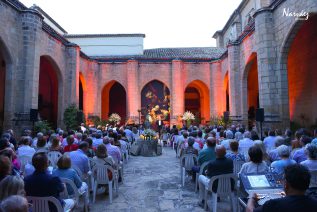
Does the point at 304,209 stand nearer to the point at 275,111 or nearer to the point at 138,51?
the point at 275,111

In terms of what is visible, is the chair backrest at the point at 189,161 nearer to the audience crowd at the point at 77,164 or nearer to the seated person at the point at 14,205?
the audience crowd at the point at 77,164

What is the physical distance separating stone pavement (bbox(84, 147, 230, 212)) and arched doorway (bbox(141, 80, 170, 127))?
12976mm

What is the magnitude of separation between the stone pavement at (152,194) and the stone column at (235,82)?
882 cm

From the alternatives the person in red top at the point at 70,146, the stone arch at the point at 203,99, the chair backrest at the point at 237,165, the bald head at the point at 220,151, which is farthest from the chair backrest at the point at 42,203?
the stone arch at the point at 203,99

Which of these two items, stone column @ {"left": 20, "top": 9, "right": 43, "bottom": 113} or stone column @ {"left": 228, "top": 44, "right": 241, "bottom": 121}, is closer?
stone column @ {"left": 20, "top": 9, "right": 43, "bottom": 113}

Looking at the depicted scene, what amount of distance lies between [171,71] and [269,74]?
446 inches

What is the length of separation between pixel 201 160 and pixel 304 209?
372 centimetres

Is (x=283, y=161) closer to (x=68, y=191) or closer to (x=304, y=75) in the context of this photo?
(x=68, y=191)

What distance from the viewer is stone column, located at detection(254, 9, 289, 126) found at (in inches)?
426

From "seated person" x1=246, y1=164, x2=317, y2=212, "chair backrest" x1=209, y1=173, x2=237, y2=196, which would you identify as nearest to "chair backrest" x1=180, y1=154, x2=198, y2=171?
"chair backrest" x1=209, y1=173, x2=237, y2=196

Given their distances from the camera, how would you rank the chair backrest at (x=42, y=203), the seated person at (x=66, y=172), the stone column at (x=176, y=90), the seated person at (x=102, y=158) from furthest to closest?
the stone column at (x=176, y=90) < the seated person at (x=102, y=158) < the seated person at (x=66, y=172) < the chair backrest at (x=42, y=203)

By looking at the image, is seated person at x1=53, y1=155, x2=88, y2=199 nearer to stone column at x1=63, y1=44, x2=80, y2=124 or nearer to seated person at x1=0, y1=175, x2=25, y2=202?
seated person at x1=0, y1=175, x2=25, y2=202

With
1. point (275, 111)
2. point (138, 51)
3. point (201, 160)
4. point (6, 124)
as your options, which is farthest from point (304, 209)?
point (138, 51)

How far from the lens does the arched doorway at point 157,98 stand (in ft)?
71.2
